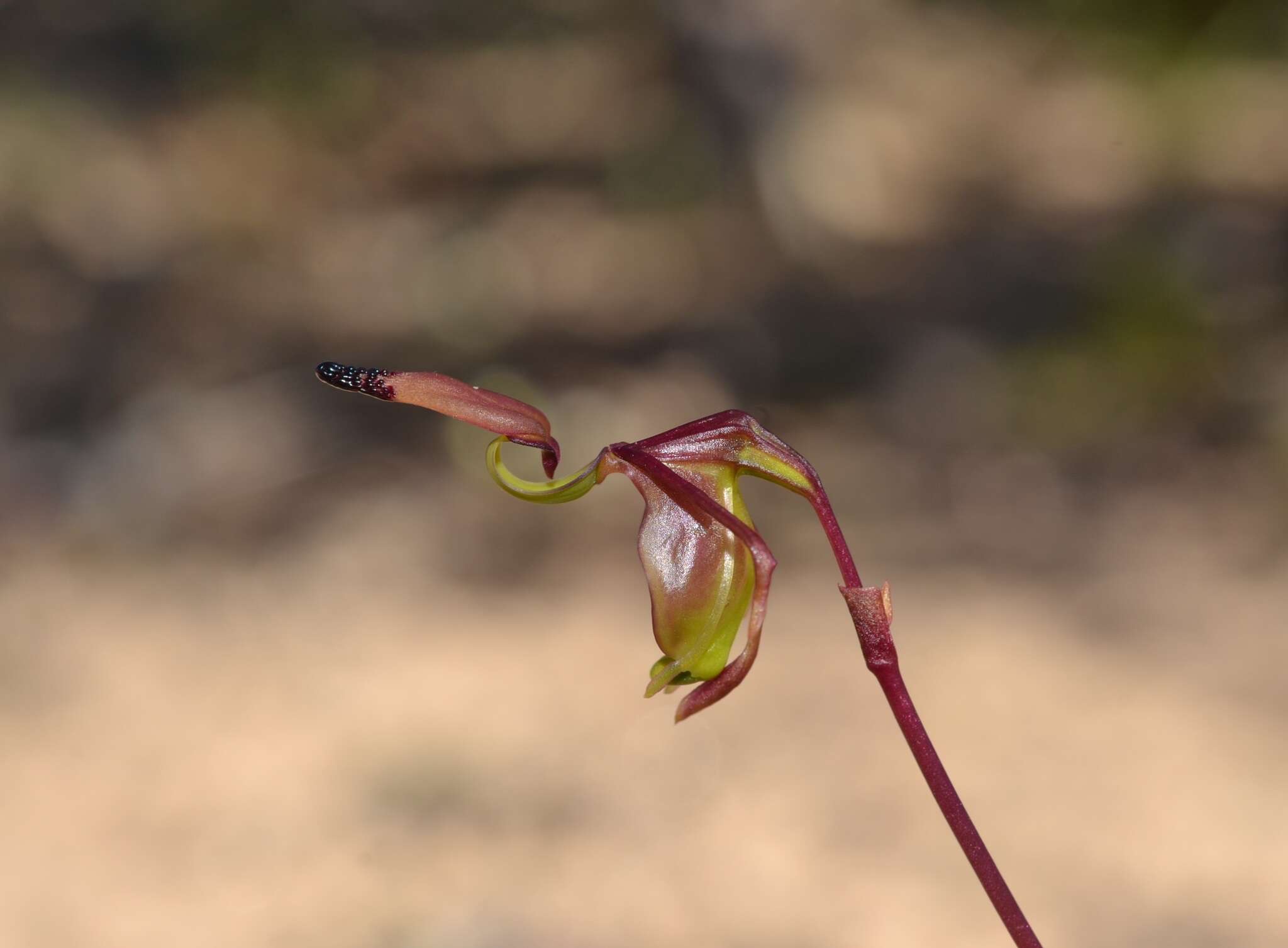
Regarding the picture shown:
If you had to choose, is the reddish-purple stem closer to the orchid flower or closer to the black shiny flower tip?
the orchid flower

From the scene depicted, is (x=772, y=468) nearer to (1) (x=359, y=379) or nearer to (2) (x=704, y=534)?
(2) (x=704, y=534)

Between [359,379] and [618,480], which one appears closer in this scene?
[359,379]

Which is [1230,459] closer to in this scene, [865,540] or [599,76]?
[865,540]

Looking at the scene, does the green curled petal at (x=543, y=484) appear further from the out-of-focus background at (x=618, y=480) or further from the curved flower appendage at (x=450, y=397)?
the out-of-focus background at (x=618, y=480)

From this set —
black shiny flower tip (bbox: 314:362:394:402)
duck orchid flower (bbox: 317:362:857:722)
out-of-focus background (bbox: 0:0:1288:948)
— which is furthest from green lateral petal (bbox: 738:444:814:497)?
out-of-focus background (bbox: 0:0:1288:948)

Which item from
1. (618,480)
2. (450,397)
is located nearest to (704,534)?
(450,397)

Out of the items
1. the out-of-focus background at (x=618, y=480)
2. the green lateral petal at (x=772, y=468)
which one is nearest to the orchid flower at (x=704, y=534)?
the green lateral petal at (x=772, y=468)

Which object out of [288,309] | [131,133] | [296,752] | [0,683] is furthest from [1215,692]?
[131,133]
